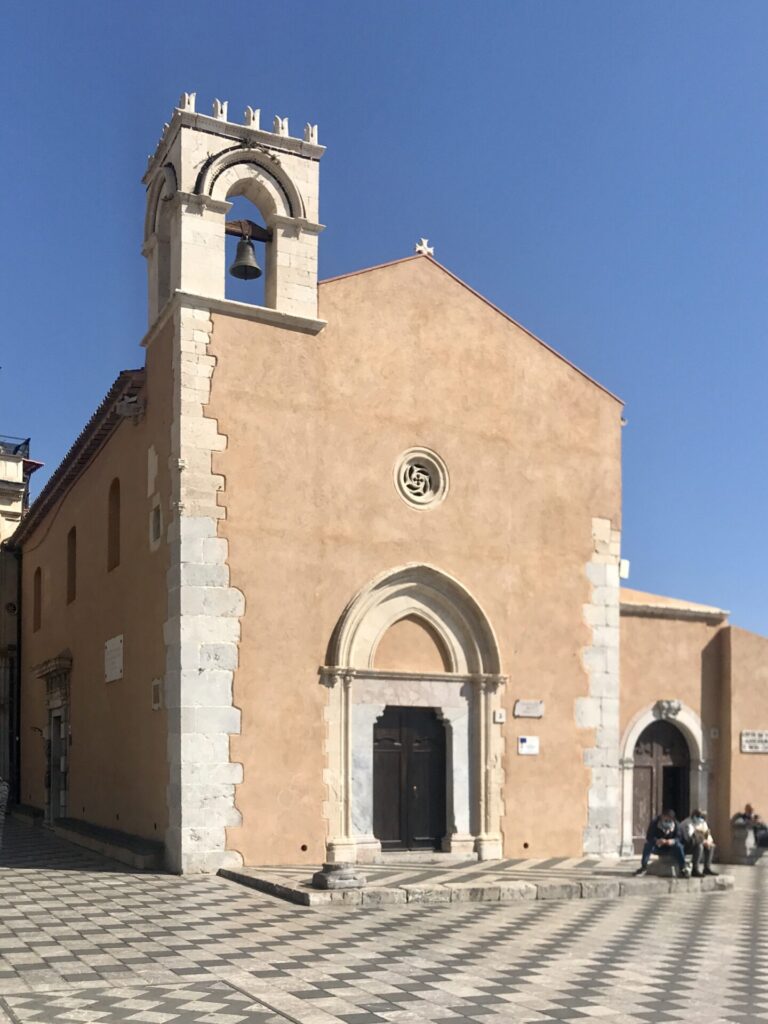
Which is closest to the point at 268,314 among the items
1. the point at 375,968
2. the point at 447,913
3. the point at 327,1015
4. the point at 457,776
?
the point at 457,776

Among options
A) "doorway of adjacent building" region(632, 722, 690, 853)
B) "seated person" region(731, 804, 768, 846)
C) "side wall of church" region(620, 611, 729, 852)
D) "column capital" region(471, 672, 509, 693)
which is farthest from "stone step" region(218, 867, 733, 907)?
"seated person" region(731, 804, 768, 846)

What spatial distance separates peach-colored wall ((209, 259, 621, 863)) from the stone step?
5.86 ft

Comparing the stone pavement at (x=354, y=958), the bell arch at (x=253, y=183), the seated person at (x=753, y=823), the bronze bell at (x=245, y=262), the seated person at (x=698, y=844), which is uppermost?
the bell arch at (x=253, y=183)

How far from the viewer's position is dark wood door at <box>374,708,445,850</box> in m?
15.6

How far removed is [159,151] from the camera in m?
16.0

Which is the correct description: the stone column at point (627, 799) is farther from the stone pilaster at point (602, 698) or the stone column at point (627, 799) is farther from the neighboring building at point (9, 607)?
the neighboring building at point (9, 607)

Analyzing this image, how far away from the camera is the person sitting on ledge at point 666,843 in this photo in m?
15.1

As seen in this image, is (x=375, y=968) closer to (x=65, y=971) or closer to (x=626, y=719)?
(x=65, y=971)

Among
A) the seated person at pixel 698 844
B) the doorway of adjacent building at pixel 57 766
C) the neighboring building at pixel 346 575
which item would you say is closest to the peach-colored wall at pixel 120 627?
the neighboring building at pixel 346 575

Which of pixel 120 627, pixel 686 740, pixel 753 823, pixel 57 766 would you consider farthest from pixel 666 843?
pixel 57 766

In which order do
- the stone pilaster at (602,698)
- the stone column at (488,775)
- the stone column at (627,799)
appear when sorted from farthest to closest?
the stone column at (627,799) < the stone pilaster at (602,698) < the stone column at (488,775)

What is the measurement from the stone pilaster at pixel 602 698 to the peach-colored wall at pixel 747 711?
2680 mm

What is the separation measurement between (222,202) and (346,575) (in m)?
5.32

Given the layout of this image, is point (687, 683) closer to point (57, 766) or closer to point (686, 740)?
point (686, 740)
